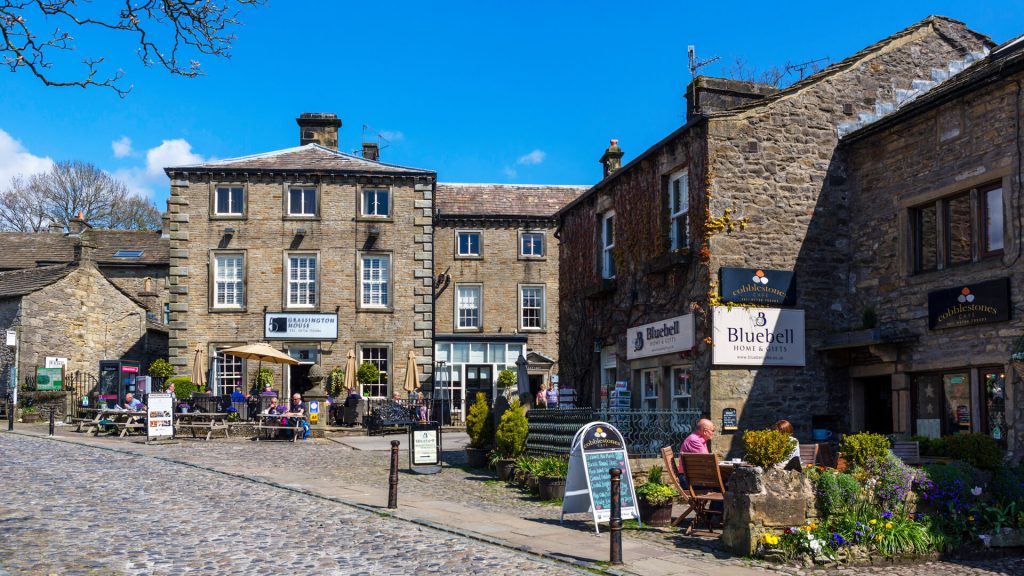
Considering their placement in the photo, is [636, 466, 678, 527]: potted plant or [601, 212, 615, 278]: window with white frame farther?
[601, 212, 615, 278]: window with white frame

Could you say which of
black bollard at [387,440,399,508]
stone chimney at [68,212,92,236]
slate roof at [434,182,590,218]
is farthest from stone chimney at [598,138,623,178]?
stone chimney at [68,212,92,236]

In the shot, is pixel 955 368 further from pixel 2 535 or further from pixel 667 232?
pixel 2 535

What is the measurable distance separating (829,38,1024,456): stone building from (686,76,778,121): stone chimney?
6.71ft

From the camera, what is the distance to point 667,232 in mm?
18328

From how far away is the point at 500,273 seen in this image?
128 ft

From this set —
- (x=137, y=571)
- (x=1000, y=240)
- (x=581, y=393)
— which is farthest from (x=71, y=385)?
(x=1000, y=240)

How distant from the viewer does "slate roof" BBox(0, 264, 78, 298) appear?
3472 centimetres

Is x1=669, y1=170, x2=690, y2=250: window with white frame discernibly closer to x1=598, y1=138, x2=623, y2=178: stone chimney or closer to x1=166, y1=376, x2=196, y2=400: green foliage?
x1=598, y1=138, x2=623, y2=178: stone chimney

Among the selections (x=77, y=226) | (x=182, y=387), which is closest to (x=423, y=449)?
(x=182, y=387)

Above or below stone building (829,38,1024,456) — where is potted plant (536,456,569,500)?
below

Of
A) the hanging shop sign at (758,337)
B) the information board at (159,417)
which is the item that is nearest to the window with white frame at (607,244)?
the hanging shop sign at (758,337)

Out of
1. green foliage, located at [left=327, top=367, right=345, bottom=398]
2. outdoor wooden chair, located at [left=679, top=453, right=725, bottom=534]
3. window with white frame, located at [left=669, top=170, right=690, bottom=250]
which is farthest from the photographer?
green foliage, located at [left=327, top=367, right=345, bottom=398]

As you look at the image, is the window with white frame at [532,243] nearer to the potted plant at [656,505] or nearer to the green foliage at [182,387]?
the green foliage at [182,387]

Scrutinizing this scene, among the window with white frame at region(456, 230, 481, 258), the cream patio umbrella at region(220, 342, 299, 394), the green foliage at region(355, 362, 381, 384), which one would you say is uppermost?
the window with white frame at region(456, 230, 481, 258)
